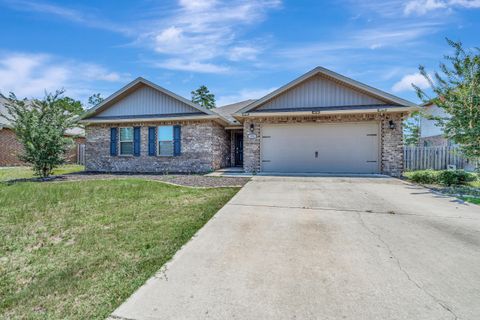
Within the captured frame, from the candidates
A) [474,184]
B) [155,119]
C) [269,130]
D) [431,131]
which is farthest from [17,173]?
[431,131]

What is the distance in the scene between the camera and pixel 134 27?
9.78 metres

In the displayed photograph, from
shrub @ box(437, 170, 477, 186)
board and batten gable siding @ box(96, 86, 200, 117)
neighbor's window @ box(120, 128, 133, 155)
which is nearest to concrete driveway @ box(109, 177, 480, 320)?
shrub @ box(437, 170, 477, 186)

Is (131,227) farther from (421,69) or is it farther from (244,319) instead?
(421,69)

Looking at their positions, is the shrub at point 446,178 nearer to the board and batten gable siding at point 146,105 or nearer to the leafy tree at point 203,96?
the board and batten gable siding at point 146,105

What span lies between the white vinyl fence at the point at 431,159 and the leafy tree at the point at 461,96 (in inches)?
252

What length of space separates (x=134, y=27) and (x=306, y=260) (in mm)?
10457

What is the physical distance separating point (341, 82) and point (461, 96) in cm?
441

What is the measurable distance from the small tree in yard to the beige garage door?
30.8 feet

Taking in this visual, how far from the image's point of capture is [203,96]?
4253 centimetres

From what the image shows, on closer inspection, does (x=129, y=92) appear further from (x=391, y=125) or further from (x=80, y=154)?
(x=391, y=125)

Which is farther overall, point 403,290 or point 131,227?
point 131,227

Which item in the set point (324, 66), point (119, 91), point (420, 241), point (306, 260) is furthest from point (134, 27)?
point (420, 241)

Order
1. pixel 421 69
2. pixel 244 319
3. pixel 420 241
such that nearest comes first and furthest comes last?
pixel 244 319 < pixel 420 241 < pixel 421 69

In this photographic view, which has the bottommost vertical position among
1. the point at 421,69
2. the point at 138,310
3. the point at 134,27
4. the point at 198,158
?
the point at 138,310
